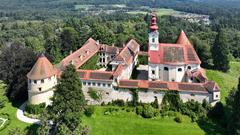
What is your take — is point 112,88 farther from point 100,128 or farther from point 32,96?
point 32,96

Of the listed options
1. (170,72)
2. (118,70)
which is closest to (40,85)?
(118,70)

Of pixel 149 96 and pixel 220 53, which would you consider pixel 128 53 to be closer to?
pixel 149 96

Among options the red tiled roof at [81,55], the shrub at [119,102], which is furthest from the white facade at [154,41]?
the red tiled roof at [81,55]

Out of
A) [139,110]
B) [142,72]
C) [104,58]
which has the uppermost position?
[104,58]

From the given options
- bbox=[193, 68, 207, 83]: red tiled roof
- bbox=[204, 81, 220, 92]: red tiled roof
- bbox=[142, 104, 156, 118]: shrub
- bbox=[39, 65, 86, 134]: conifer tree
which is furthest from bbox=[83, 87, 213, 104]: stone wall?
bbox=[39, 65, 86, 134]: conifer tree

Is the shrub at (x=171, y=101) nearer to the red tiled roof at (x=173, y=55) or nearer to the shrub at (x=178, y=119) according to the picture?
the shrub at (x=178, y=119)

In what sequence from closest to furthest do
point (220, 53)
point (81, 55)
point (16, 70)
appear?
point (16, 70) → point (81, 55) → point (220, 53)

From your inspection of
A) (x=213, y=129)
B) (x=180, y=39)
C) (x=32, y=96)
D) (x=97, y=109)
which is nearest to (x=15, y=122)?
(x=32, y=96)
